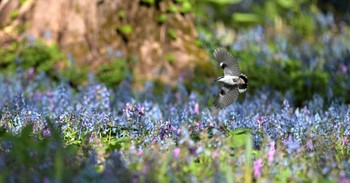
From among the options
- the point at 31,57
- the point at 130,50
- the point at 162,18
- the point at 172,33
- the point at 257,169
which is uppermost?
the point at 162,18

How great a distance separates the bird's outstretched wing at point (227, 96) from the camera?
14.3ft

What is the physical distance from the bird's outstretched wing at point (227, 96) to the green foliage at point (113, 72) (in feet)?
10.8

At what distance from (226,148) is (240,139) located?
317mm

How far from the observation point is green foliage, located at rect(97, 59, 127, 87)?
25.2 ft

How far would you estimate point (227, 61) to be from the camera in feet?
A: 13.7

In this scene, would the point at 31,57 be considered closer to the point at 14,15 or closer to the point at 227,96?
the point at 14,15

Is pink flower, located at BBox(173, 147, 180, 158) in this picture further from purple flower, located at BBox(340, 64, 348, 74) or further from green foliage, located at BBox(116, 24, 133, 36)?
green foliage, located at BBox(116, 24, 133, 36)

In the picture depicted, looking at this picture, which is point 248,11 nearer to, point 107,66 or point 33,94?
point 107,66

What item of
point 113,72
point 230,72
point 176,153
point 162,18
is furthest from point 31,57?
point 176,153

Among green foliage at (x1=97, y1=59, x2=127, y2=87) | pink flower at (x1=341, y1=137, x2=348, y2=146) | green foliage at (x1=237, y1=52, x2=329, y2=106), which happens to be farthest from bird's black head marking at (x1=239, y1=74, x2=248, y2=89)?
green foliage at (x1=97, y1=59, x2=127, y2=87)

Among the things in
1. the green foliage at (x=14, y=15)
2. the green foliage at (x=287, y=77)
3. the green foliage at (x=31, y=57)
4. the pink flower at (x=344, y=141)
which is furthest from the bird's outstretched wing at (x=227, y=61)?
the green foliage at (x=14, y=15)

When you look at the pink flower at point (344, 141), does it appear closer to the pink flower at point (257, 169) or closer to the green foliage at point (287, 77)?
the pink flower at point (257, 169)

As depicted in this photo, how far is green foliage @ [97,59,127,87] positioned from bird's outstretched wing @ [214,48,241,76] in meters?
3.53

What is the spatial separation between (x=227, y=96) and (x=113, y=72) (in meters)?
3.54
